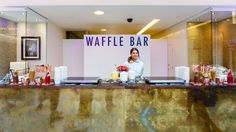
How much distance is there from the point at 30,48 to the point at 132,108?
3.55m

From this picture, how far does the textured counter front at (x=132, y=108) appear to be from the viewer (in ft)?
9.68

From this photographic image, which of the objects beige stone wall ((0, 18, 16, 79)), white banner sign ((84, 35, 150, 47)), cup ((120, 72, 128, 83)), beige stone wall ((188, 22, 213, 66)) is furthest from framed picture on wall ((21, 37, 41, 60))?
beige stone wall ((188, 22, 213, 66))

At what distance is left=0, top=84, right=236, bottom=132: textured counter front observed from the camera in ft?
9.68

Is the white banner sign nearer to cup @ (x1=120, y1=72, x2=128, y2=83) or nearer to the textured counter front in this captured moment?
cup @ (x1=120, y1=72, x2=128, y2=83)

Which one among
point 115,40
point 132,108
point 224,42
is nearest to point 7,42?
point 115,40

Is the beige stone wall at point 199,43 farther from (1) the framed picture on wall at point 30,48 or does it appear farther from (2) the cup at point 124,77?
(1) the framed picture on wall at point 30,48

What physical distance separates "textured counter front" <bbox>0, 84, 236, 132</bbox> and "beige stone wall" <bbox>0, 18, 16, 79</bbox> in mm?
1855

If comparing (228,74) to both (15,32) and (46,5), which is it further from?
(15,32)

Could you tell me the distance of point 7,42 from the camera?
4.91 m

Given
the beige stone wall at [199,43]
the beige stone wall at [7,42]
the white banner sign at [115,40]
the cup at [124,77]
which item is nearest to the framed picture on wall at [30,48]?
the beige stone wall at [7,42]

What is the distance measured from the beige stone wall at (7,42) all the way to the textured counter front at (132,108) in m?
1.86

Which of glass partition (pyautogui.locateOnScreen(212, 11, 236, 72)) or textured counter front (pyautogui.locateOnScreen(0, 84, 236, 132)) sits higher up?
glass partition (pyautogui.locateOnScreen(212, 11, 236, 72))

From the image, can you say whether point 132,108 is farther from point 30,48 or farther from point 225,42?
point 30,48

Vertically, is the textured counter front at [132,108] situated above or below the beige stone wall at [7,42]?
below
